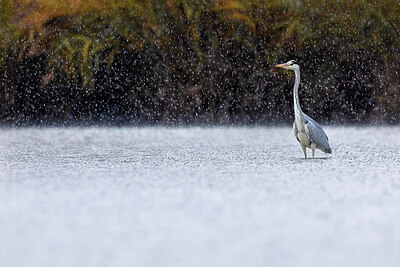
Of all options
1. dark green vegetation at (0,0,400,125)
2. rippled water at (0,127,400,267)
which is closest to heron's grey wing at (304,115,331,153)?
rippled water at (0,127,400,267)

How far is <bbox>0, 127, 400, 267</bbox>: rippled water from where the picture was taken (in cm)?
316

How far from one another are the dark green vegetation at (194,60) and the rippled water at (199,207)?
A: 16.7 feet

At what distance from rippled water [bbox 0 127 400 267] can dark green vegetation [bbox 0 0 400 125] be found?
510cm

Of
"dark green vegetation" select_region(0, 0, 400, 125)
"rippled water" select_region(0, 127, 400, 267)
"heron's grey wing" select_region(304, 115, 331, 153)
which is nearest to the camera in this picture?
"rippled water" select_region(0, 127, 400, 267)

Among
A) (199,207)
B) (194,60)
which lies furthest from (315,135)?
(194,60)

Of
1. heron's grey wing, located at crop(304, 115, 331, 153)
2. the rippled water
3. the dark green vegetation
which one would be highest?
the dark green vegetation

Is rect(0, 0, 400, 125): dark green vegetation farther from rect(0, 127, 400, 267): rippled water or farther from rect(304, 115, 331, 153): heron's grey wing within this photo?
rect(304, 115, 331, 153): heron's grey wing

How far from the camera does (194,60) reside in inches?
547

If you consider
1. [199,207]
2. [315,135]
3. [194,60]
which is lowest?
[199,207]

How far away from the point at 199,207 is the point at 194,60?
31.8 feet

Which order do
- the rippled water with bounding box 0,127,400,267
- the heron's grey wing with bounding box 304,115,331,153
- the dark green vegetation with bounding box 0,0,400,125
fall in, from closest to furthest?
the rippled water with bounding box 0,127,400,267, the heron's grey wing with bounding box 304,115,331,153, the dark green vegetation with bounding box 0,0,400,125

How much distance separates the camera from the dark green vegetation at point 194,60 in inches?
529

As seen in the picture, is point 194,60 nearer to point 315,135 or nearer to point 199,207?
point 315,135

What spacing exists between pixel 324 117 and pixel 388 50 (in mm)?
1727
